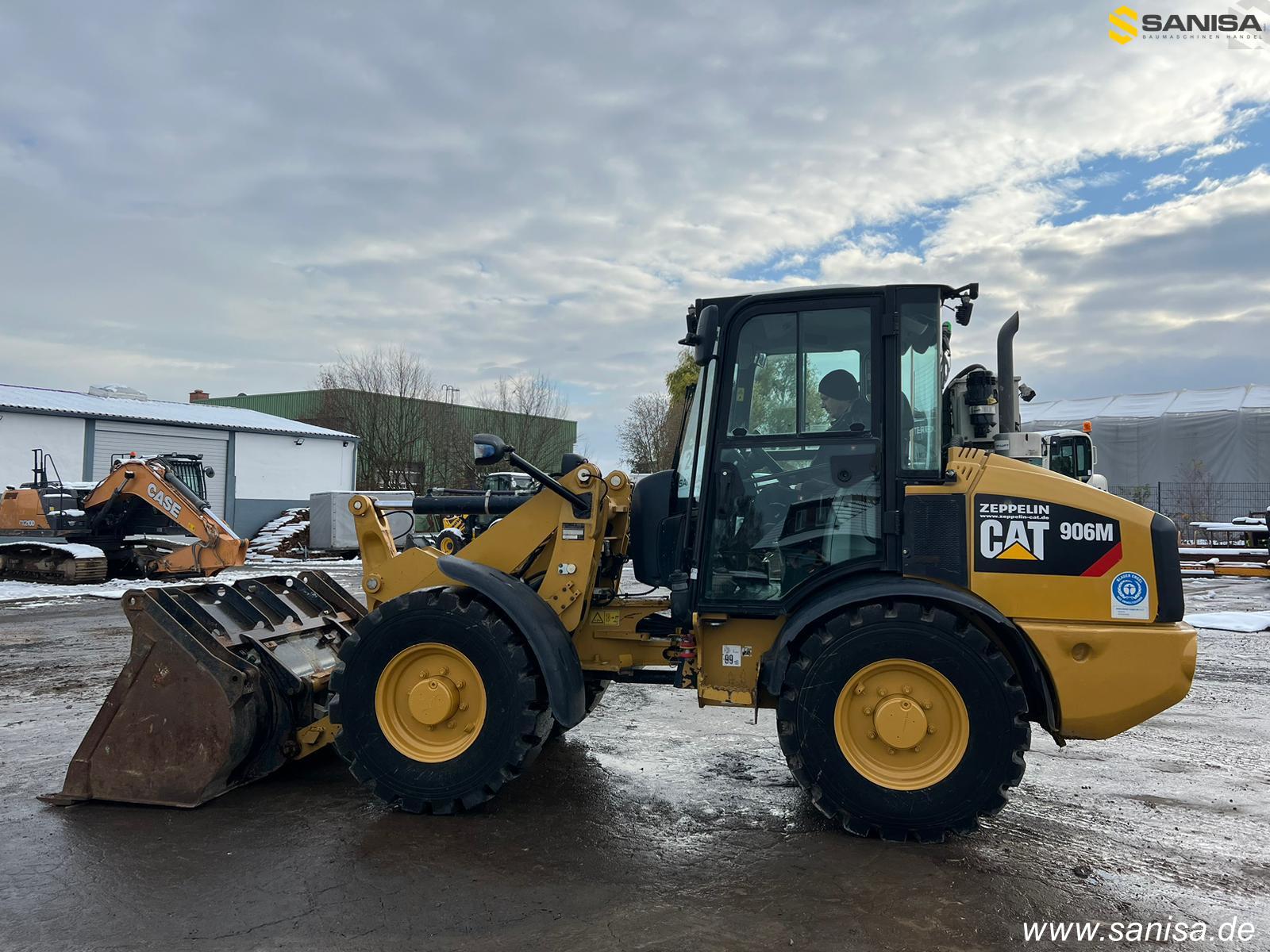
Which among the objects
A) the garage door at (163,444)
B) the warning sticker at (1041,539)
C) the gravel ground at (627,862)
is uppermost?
the garage door at (163,444)

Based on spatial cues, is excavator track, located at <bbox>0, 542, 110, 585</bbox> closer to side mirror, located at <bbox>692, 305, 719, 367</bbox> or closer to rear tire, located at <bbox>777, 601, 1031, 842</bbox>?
side mirror, located at <bbox>692, 305, 719, 367</bbox>

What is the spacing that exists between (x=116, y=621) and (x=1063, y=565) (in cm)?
1190

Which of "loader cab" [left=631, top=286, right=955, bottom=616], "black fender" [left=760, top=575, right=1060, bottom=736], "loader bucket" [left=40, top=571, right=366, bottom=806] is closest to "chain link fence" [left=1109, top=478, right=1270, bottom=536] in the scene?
"black fender" [left=760, top=575, right=1060, bottom=736]

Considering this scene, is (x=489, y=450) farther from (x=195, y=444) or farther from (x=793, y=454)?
(x=195, y=444)

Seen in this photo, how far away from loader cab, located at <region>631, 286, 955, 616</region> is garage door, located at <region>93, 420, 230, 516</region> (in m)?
24.6

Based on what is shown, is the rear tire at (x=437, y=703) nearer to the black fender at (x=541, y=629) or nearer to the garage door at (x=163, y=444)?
the black fender at (x=541, y=629)

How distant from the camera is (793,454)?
4.36 metres

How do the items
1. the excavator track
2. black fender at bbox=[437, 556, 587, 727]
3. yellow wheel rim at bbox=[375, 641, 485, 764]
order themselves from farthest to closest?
the excavator track → yellow wheel rim at bbox=[375, 641, 485, 764] → black fender at bbox=[437, 556, 587, 727]

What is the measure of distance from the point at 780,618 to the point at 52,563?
57.0 feet

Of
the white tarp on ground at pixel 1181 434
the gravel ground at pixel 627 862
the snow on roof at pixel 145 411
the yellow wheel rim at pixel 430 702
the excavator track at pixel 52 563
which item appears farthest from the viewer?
the white tarp on ground at pixel 1181 434

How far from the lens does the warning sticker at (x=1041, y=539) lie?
4020 millimetres

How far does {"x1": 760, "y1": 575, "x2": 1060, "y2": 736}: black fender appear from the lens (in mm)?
4008

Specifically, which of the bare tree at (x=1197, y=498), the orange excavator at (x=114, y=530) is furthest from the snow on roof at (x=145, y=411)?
the bare tree at (x=1197, y=498)

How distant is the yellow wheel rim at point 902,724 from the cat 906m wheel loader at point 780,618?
0.01 m
